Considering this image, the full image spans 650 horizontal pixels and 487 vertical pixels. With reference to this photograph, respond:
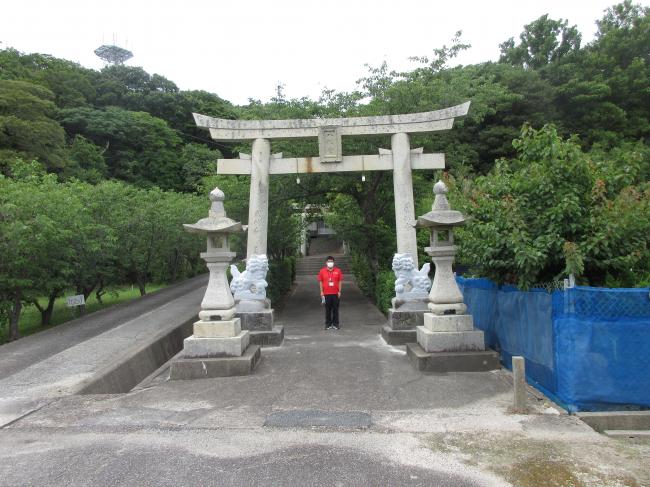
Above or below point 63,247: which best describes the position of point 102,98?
above

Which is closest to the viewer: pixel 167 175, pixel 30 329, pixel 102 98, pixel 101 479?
pixel 101 479

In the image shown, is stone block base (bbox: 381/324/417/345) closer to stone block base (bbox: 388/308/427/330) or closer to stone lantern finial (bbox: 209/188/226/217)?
stone block base (bbox: 388/308/427/330)

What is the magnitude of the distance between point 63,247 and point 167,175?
26.7 meters

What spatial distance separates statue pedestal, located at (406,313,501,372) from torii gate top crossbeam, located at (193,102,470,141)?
5663mm

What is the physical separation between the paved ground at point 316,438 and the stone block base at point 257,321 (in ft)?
8.25

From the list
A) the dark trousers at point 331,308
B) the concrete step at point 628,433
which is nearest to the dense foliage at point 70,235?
the dark trousers at point 331,308

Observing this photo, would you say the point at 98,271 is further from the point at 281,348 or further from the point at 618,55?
the point at 618,55

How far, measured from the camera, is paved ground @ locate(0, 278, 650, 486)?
12.6 ft

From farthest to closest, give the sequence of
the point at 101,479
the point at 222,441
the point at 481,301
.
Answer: the point at 481,301, the point at 222,441, the point at 101,479

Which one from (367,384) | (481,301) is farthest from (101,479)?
(481,301)

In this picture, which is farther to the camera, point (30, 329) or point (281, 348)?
point (30, 329)

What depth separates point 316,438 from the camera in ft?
15.0

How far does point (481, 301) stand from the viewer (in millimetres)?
8250

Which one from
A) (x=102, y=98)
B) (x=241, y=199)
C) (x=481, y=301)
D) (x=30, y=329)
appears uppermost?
(x=102, y=98)
